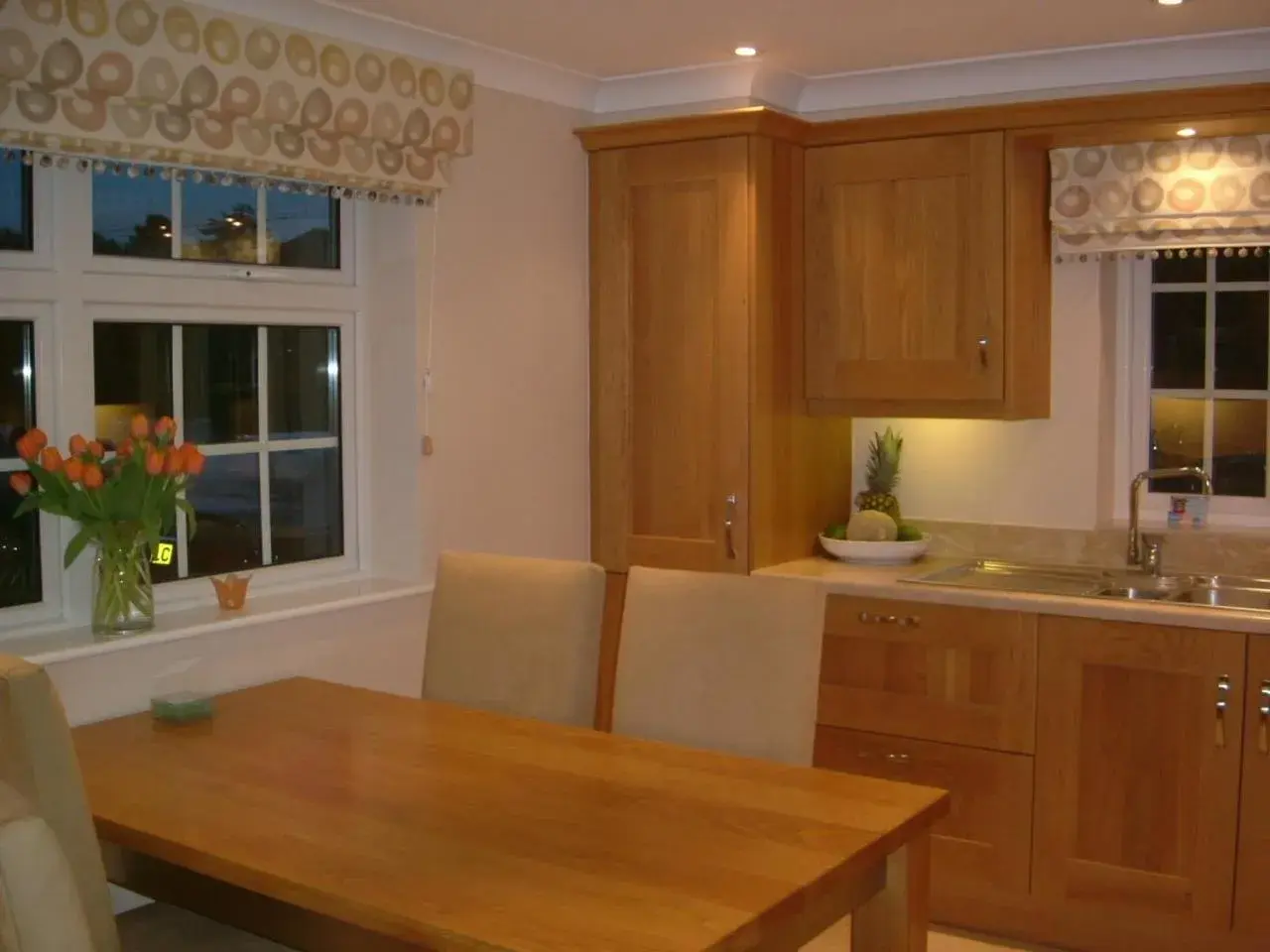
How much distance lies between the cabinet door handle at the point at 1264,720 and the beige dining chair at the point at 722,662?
4.18 ft

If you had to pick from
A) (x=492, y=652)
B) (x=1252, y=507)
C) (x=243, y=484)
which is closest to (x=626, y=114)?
(x=243, y=484)

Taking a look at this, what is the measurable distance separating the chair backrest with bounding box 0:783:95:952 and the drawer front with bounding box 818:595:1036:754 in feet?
8.65

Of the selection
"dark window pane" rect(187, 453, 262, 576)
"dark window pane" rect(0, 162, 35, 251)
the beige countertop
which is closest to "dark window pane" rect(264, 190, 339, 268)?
"dark window pane" rect(187, 453, 262, 576)

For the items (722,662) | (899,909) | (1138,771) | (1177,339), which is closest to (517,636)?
(722,662)

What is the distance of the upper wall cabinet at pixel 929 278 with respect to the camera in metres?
3.76

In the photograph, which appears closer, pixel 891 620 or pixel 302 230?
pixel 302 230

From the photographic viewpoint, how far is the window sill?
2768 millimetres

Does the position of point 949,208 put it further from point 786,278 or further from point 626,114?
point 626,114

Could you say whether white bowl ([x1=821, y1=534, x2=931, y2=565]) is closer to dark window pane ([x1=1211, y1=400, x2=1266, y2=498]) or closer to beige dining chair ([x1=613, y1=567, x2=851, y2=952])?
dark window pane ([x1=1211, y1=400, x2=1266, y2=498])

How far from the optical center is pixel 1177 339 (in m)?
4.06

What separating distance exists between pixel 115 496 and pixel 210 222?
79cm

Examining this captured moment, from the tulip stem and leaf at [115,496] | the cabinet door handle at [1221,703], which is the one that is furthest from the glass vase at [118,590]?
the cabinet door handle at [1221,703]

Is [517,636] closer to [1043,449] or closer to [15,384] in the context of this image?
[15,384]

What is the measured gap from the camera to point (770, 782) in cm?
228
